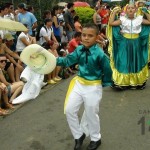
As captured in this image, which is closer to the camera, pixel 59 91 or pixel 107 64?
pixel 107 64

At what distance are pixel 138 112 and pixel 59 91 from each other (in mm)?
2223

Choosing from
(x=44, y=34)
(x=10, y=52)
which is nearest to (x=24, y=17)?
(x=44, y=34)

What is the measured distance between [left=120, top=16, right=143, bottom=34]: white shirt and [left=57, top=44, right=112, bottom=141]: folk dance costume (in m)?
3.16

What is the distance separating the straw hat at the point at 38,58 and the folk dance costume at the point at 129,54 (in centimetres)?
345

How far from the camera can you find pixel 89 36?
4.42 meters

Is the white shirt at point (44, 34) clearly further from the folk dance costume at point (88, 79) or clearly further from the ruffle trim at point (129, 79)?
the folk dance costume at point (88, 79)

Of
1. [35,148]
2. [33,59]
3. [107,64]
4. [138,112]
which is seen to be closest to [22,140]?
[35,148]

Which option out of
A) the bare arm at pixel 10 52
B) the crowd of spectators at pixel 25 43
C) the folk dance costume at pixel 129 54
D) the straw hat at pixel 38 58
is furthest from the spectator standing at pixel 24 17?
the straw hat at pixel 38 58

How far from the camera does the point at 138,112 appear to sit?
6270mm

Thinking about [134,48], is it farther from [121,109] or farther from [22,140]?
[22,140]

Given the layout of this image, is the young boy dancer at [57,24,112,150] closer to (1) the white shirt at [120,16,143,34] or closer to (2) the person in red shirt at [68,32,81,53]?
(1) the white shirt at [120,16,143,34]

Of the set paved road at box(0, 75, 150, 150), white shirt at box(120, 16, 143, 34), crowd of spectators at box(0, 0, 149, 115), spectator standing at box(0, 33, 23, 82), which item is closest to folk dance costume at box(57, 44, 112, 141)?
paved road at box(0, 75, 150, 150)

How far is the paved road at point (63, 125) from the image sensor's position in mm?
4984

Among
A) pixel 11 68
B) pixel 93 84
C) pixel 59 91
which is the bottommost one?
pixel 59 91
